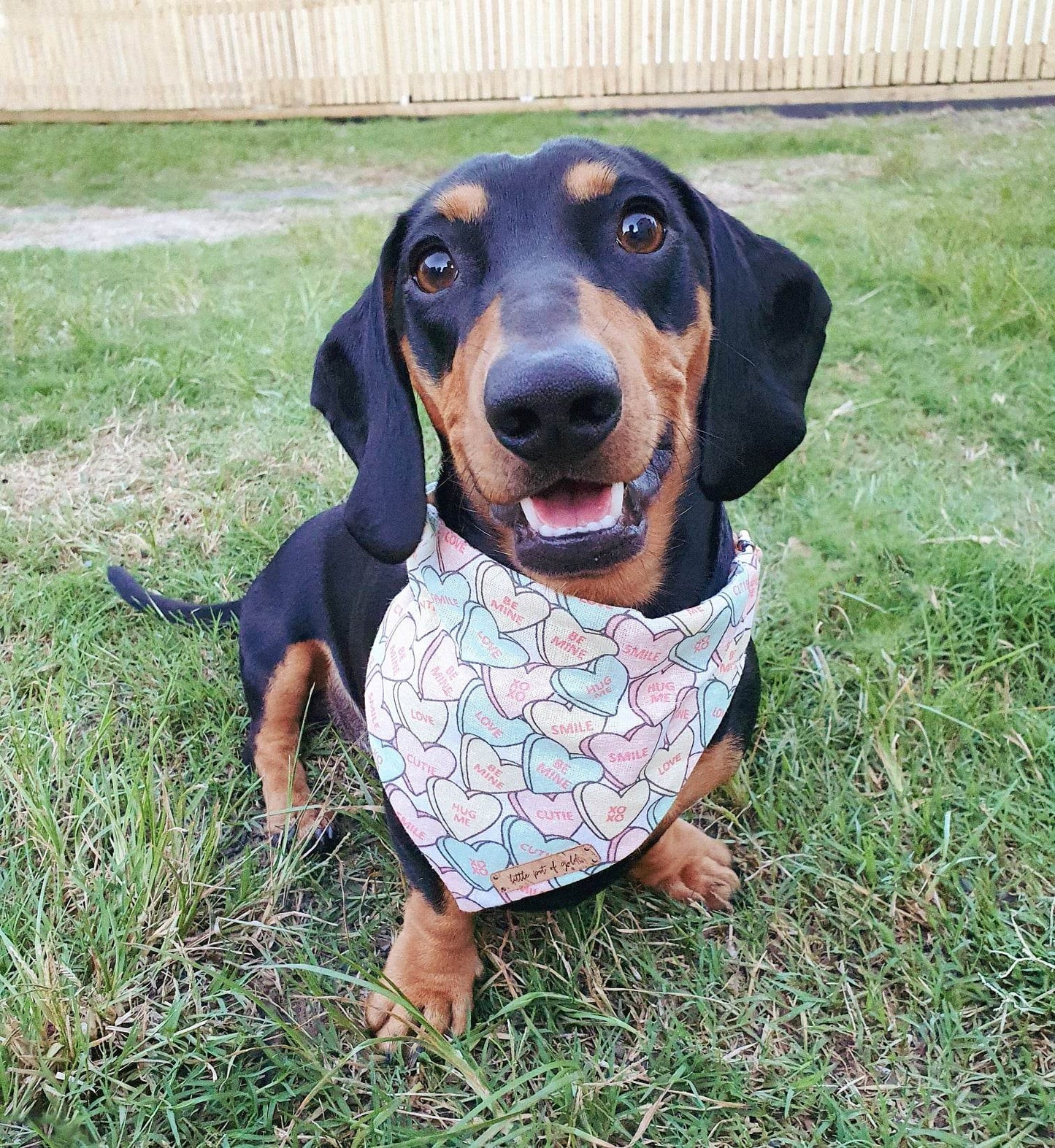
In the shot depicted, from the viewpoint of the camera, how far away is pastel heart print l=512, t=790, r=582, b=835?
1.98m

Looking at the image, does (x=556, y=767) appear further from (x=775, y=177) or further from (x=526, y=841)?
(x=775, y=177)

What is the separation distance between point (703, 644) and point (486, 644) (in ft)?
1.57

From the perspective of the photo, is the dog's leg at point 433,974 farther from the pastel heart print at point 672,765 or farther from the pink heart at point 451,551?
the pink heart at point 451,551

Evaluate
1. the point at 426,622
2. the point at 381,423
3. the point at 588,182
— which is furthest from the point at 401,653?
the point at 588,182

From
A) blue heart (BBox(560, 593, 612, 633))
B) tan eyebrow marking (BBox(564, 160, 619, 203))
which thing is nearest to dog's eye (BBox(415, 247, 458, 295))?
tan eyebrow marking (BBox(564, 160, 619, 203))

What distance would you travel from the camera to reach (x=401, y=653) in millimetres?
2115

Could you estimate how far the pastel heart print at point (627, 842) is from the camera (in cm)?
199

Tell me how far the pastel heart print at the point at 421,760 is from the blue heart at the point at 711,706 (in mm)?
559

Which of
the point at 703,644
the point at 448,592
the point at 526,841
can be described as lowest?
the point at 526,841

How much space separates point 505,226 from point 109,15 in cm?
1519

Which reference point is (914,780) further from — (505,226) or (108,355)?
(108,355)

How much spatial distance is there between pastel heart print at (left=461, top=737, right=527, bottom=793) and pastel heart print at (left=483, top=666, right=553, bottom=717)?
0.32ft

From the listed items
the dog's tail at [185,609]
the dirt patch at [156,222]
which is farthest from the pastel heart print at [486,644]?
the dirt patch at [156,222]

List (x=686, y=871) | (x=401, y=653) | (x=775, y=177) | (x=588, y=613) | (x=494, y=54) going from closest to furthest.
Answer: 1. (x=588, y=613)
2. (x=401, y=653)
3. (x=686, y=871)
4. (x=775, y=177)
5. (x=494, y=54)
